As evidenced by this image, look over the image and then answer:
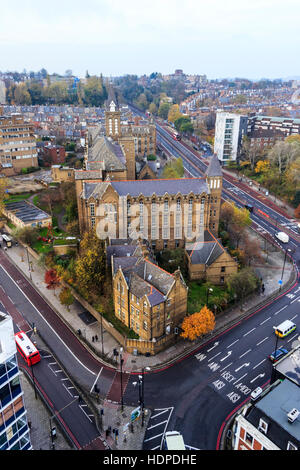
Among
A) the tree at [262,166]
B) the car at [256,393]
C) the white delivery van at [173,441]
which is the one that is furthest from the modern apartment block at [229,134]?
the white delivery van at [173,441]

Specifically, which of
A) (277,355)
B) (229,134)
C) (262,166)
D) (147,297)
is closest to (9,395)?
(147,297)

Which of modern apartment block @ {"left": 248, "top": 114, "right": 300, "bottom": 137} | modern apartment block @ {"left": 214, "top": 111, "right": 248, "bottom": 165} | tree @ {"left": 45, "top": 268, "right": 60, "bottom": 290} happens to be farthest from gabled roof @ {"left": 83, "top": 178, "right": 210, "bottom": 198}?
modern apartment block @ {"left": 248, "top": 114, "right": 300, "bottom": 137}

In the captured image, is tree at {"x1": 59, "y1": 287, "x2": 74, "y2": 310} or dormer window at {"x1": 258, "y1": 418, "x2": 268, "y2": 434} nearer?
dormer window at {"x1": 258, "y1": 418, "x2": 268, "y2": 434}

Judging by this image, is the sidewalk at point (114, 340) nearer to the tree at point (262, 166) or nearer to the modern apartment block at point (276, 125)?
the tree at point (262, 166)

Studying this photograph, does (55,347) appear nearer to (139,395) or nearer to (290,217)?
(139,395)

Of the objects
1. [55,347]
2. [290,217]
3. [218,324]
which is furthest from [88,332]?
[290,217]

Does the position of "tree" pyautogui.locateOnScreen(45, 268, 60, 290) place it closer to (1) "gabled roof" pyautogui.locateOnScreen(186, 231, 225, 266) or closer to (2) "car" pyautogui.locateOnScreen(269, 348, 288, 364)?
(1) "gabled roof" pyautogui.locateOnScreen(186, 231, 225, 266)

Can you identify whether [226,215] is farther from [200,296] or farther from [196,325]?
[196,325]
